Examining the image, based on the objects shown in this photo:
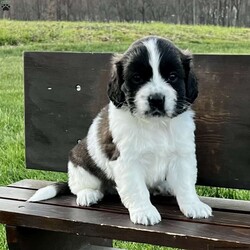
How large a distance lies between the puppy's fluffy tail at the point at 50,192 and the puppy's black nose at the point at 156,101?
0.94 m

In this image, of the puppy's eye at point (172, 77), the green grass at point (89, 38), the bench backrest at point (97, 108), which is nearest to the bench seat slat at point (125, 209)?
the bench backrest at point (97, 108)

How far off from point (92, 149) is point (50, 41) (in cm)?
994

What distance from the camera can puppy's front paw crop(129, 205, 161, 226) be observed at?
2.93 meters

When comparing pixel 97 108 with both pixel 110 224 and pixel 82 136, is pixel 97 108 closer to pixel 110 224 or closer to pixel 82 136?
pixel 82 136

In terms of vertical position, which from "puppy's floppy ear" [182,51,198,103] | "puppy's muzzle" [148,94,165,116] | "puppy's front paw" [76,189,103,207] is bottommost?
"puppy's front paw" [76,189,103,207]

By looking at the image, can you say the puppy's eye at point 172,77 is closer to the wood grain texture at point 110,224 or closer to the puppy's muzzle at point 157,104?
the puppy's muzzle at point 157,104

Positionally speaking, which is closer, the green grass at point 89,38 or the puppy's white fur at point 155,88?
the puppy's white fur at point 155,88

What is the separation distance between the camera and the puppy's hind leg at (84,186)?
3.31 metres

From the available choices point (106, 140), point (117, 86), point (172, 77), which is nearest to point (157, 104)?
point (172, 77)

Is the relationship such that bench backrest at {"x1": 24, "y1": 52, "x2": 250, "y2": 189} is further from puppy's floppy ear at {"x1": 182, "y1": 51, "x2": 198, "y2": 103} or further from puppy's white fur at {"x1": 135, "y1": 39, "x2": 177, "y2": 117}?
puppy's white fur at {"x1": 135, "y1": 39, "x2": 177, "y2": 117}

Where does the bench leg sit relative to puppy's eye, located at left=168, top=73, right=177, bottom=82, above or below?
below

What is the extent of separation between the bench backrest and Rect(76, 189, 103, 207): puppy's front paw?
0.60m

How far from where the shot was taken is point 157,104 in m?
2.82

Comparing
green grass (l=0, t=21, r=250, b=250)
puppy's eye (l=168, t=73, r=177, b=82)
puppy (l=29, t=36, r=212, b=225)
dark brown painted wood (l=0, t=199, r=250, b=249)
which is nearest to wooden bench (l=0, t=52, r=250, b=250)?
dark brown painted wood (l=0, t=199, r=250, b=249)
